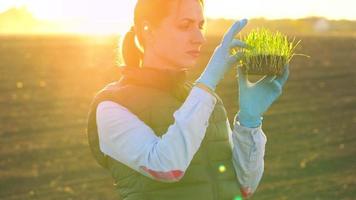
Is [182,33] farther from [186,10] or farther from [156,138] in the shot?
[156,138]

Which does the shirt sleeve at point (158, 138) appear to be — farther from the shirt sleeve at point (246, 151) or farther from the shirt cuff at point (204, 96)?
the shirt sleeve at point (246, 151)

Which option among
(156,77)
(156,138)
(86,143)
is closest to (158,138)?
(156,138)

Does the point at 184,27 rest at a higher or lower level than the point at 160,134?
Answer: higher

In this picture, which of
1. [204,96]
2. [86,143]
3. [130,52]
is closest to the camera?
[204,96]

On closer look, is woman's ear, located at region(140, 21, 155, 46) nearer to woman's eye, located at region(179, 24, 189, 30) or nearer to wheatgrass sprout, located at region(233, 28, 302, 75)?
woman's eye, located at region(179, 24, 189, 30)

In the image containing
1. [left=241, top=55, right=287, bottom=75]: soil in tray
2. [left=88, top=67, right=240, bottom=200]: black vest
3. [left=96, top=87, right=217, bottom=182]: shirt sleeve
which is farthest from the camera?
[left=241, top=55, right=287, bottom=75]: soil in tray

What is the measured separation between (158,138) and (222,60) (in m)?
0.32

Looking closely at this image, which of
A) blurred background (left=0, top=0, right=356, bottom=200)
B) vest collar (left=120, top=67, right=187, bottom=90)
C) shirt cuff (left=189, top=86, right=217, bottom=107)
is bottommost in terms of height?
blurred background (left=0, top=0, right=356, bottom=200)

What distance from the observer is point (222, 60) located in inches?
86.6

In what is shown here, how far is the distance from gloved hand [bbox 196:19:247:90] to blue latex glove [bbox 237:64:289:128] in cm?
17

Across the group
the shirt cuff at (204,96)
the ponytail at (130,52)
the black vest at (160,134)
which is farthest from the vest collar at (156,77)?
the shirt cuff at (204,96)

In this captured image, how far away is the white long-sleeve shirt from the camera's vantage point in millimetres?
2064

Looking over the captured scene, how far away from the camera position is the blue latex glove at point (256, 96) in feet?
7.74

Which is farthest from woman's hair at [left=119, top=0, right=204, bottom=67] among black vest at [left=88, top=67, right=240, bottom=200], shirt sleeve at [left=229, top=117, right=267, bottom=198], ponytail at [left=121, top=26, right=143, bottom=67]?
shirt sleeve at [left=229, top=117, right=267, bottom=198]
